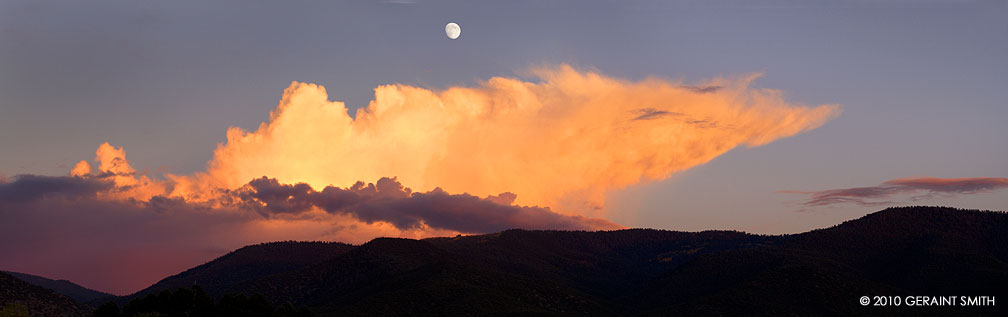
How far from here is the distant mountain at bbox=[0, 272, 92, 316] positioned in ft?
418

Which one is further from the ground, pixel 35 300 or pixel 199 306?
pixel 35 300

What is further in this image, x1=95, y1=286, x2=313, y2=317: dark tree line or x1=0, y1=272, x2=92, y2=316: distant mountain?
x1=0, y1=272, x2=92, y2=316: distant mountain

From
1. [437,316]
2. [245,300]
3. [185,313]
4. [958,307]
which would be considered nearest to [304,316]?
[245,300]

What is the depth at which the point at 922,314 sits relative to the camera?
189 metres

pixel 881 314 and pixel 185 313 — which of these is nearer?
pixel 185 313

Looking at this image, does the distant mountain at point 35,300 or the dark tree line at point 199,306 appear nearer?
the dark tree line at point 199,306

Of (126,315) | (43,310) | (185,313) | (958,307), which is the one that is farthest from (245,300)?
(958,307)

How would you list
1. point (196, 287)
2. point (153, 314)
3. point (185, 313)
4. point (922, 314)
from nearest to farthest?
1. point (153, 314)
2. point (185, 313)
3. point (196, 287)
4. point (922, 314)

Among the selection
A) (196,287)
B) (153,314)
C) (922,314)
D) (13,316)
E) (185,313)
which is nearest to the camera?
(13,316)

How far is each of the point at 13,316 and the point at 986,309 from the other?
206215mm

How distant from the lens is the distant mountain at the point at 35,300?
12750cm

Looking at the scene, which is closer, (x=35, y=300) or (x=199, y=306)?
(x=199, y=306)

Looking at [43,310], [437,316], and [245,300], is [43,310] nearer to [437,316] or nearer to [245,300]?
[245,300]

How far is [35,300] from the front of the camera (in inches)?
5182
